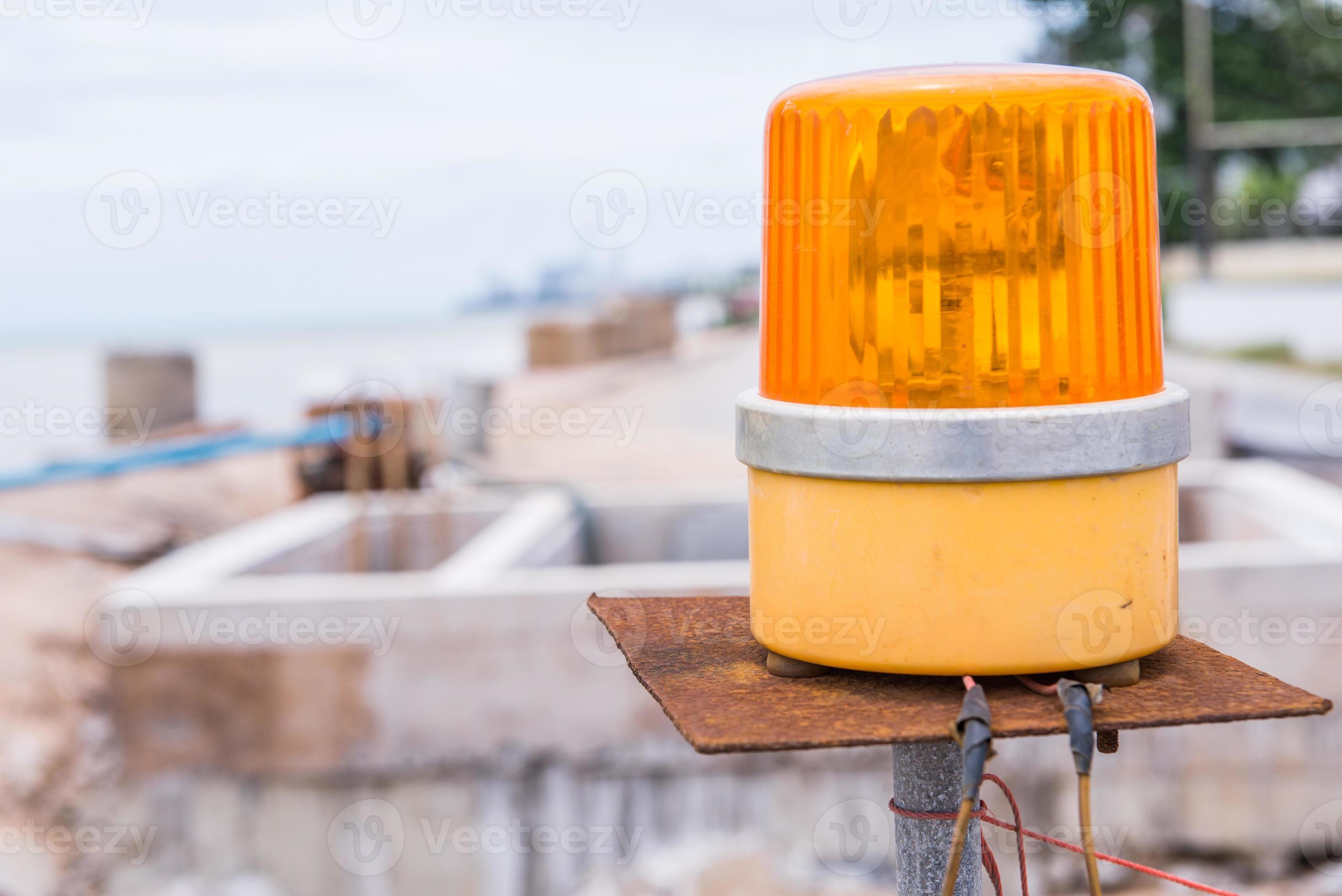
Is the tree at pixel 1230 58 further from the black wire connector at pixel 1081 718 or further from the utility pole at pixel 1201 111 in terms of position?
the black wire connector at pixel 1081 718

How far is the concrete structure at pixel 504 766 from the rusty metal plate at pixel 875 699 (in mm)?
4252

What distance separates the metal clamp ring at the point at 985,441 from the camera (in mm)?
1233

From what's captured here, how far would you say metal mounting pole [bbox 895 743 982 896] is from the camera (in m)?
1.37

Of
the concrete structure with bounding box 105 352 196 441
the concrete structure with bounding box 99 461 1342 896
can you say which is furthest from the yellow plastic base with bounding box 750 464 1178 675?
the concrete structure with bounding box 105 352 196 441

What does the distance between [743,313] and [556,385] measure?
10.5 metres

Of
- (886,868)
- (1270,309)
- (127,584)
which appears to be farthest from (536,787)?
(1270,309)

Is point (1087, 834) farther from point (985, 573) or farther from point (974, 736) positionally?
point (985, 573)

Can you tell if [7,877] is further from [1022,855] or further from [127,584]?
[1022,855]

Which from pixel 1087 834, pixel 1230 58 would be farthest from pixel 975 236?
pixel 1230 58

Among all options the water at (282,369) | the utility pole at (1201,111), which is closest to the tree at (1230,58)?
the utility pole at (1201,111)

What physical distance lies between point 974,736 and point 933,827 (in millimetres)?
269

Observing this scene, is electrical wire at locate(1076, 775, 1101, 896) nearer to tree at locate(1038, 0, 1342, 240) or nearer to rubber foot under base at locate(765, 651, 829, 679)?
rubber foot under base at locate(765, 651, 829, 679)

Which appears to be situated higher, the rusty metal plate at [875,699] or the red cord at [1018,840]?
the rusty metal plate at [875,699]

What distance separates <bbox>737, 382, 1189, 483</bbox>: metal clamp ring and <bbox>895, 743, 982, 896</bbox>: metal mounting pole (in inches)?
13.0
